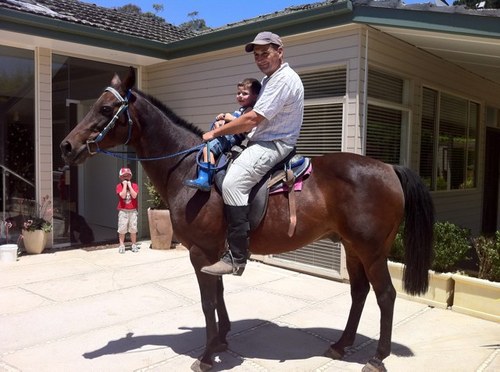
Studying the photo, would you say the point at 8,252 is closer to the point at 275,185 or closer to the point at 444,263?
the point at 275,185

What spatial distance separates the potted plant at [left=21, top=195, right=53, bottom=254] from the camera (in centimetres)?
661

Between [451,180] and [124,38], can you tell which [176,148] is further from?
[451,180]

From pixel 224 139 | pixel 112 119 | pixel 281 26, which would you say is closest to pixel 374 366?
pixel 224 139

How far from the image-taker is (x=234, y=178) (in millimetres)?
2902

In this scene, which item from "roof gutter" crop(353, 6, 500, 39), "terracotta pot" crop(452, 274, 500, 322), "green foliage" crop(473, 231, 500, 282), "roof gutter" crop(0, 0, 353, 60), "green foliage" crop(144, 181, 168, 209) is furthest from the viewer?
"green foliage" crop(144, 181, 168, 209)

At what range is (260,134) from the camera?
10.1 ft

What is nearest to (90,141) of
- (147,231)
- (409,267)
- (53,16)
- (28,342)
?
(28,342)

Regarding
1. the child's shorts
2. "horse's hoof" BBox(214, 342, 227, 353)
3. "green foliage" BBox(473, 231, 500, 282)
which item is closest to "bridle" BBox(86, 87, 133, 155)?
"horse's hoof" BBox(214, 342, 227, 353)

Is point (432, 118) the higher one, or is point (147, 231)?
point (432, 118)

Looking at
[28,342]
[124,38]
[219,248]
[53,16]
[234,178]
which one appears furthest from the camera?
[124,38]

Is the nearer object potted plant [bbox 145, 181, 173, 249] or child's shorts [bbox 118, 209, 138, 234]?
child's shorts [bbox 118, 209, 138, 234]

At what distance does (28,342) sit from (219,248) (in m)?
1.91

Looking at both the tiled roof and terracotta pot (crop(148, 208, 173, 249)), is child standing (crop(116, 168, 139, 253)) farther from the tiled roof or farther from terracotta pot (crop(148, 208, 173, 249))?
the tiled roof

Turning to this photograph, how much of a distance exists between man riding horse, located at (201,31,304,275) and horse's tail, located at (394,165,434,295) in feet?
3.37
